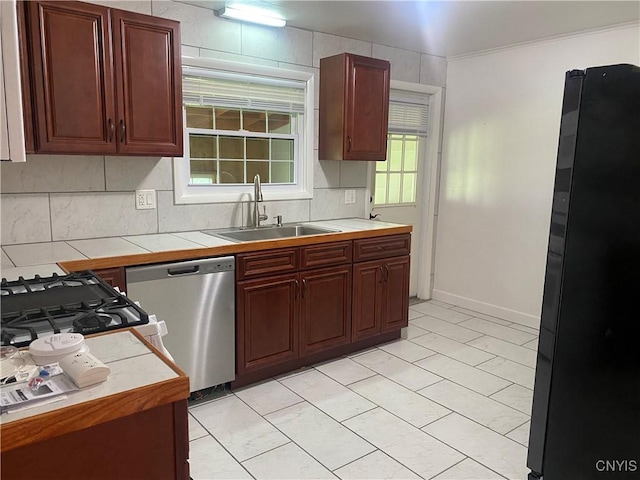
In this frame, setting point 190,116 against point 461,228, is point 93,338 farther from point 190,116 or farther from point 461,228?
point 461,228

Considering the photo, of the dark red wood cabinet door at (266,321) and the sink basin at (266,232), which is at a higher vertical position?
the sink basin at (266,232)

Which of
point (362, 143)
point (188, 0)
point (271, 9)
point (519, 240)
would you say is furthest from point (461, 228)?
point (188, 0)

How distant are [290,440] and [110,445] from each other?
1537 mm

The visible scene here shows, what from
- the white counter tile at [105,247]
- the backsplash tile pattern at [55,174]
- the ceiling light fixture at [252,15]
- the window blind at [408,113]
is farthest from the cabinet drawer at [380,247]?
the backsplash tile pattern at [55,174]

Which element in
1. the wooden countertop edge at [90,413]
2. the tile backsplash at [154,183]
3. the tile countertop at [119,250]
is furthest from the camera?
the tile backsplash at [154,183]

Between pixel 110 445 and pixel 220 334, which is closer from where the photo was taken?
pixel 110 445

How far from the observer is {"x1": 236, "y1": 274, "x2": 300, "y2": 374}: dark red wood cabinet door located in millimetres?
2863

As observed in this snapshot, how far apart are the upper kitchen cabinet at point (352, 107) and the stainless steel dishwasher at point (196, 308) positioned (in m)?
1.47

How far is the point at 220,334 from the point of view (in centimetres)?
278

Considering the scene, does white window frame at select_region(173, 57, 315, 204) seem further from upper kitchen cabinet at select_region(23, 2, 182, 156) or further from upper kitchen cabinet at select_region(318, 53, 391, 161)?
upper kitchen cabinet at select_region(23, 2, 182, 156)

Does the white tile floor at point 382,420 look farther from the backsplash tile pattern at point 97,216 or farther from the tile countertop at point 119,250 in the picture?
the backsplash tile pattern at point 97,216

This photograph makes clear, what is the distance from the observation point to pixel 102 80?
248 cm

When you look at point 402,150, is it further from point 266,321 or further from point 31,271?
point 31,271

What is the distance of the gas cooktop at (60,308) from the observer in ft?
4.21
